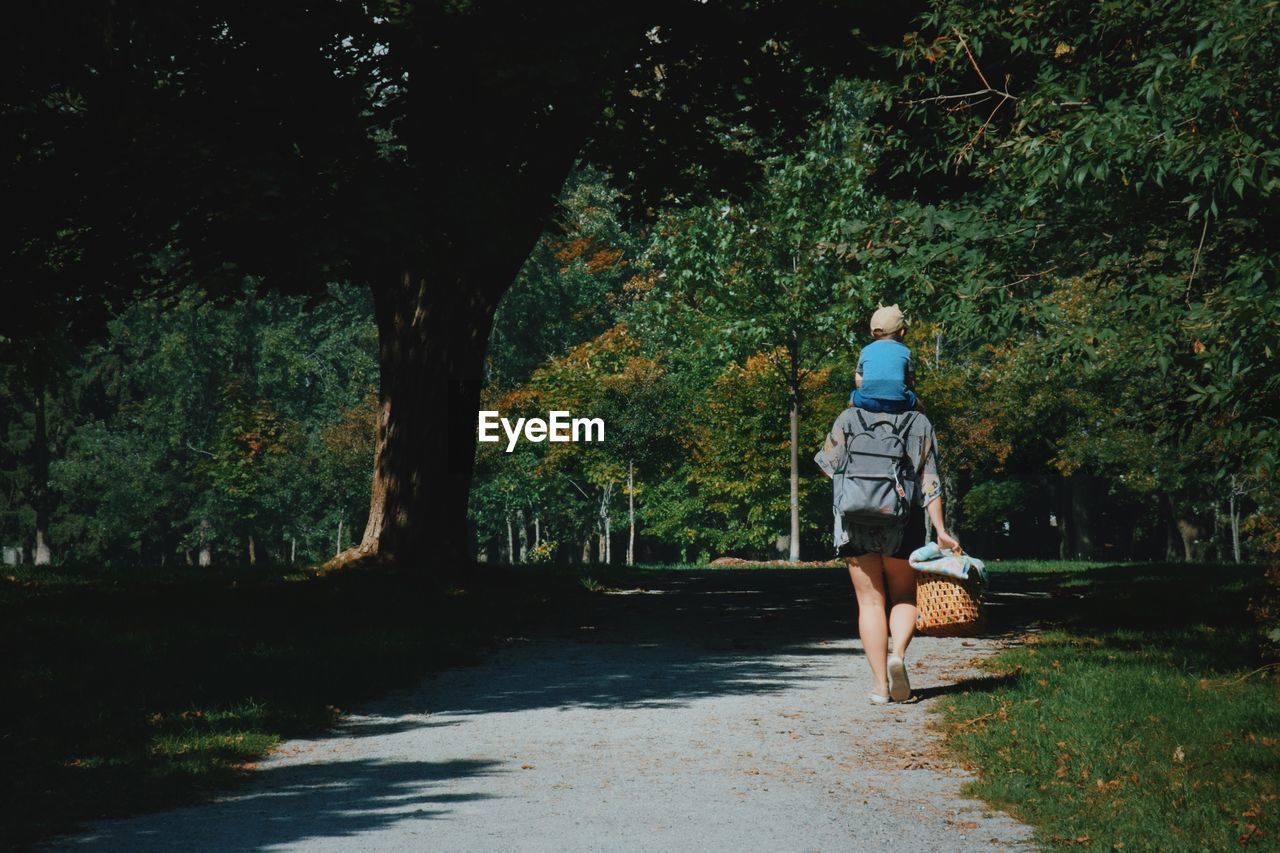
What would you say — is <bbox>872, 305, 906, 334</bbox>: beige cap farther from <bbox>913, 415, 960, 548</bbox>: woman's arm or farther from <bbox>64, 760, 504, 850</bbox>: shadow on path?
<bbox>64, 760, 504, 850</bbox>: shadow on path

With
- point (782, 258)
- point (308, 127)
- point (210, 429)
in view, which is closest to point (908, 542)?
point (308, 127)

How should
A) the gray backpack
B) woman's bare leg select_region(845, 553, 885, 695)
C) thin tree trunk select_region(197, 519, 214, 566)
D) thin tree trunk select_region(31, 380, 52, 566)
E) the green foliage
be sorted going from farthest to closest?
thin tree trunk select_region(197, 519, 214, 566) < the green foliage < thin tree trunk select_region(31, 380, 52, 566) < woman's bare leg select_region(845, 553, 885, 695) < the gray backpack

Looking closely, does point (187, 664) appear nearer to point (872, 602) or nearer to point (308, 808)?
point (308, 808)

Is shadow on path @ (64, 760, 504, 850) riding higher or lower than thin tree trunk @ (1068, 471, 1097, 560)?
lower

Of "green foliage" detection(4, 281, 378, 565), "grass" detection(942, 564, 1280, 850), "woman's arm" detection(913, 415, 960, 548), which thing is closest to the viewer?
"grass" detection(942, 564, 1280, 850)

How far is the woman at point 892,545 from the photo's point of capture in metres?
8.22

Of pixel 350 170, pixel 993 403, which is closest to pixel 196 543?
pixel 993 403

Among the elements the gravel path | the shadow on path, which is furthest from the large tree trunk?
the shadow on path

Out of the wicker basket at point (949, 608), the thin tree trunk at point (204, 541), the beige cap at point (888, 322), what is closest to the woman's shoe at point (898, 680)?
the wicker basket at point (949, 608)

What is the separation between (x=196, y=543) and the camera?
202 ft

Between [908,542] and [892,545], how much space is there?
0.16 metres

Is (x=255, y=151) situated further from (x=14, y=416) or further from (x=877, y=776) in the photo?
(x=14, y=416)

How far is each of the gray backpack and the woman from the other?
22mm

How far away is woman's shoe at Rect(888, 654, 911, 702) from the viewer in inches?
335
